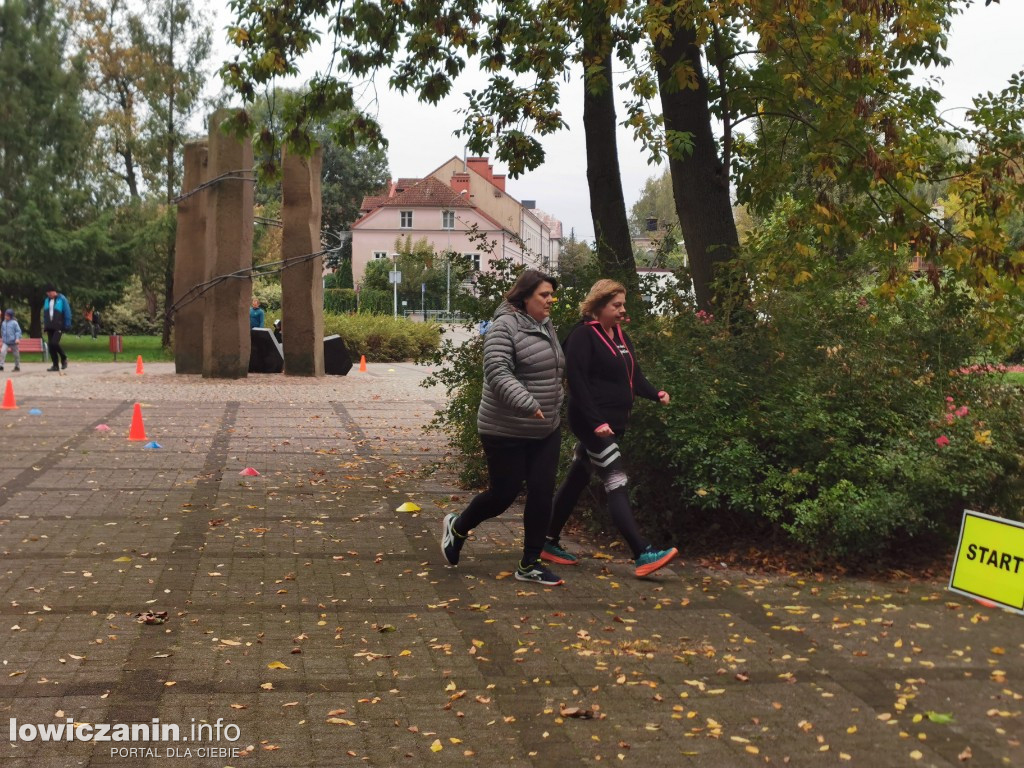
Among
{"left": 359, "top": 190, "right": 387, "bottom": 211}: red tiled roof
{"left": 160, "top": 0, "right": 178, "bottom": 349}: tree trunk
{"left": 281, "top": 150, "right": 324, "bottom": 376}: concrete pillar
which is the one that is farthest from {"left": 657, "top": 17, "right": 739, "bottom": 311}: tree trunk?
{"left": 359, "top": 190, "right": 387, "bottom": 211}: red tiled roof

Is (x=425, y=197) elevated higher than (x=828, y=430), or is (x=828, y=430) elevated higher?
(x=425, y=197)

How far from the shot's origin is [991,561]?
5379 mm

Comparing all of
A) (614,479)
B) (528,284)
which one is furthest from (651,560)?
(528,284)

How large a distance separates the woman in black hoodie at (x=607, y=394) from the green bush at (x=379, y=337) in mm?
27825

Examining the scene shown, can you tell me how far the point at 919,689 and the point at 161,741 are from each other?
3.08m

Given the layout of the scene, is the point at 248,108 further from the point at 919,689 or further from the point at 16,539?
the point at 919,689

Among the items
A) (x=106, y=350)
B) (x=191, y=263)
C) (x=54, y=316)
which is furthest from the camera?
(x=106, y=350)

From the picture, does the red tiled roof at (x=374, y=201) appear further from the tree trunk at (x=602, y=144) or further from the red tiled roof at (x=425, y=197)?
the tree trunk at (x=602, y=144)

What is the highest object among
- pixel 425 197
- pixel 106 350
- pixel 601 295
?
pixel 425 197

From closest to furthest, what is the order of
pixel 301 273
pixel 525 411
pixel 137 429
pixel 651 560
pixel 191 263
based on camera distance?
pixel 525 411, pixel 651 560, pixel 137 429, pixel 301 273, pixel 191 263

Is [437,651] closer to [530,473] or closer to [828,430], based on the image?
[530,473]

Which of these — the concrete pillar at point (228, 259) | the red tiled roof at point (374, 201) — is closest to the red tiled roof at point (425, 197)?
the red tiled roof at point (374, 201)

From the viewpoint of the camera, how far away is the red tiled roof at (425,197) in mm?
99812

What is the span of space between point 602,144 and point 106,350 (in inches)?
1282
